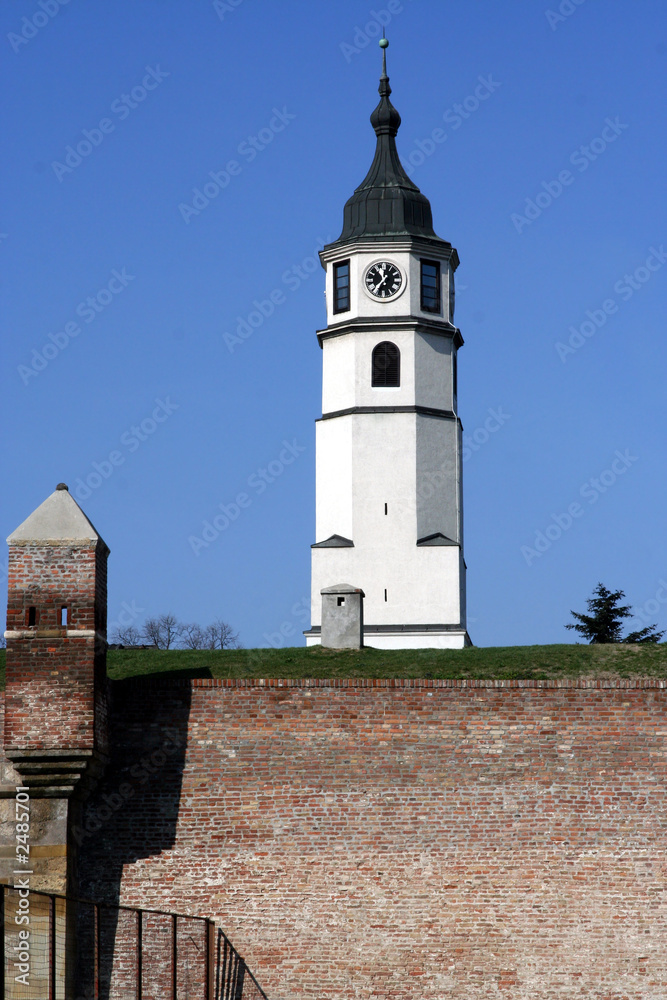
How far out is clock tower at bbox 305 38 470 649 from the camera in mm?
38281

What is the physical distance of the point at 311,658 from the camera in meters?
23.7

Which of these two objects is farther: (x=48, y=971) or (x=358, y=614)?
(x=358, y=614)

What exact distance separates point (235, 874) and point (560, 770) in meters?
4.50

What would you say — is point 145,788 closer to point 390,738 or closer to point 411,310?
point 390,738

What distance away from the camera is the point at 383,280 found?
39.7 meters

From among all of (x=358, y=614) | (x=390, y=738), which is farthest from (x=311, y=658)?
(x=390, y=738)

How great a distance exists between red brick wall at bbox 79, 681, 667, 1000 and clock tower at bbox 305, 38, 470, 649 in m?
18.2

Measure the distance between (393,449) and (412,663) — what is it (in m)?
16.6

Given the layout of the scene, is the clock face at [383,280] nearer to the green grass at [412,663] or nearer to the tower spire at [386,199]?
the tower spire at [386,199]

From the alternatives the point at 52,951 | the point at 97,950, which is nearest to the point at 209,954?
the point at 97,950

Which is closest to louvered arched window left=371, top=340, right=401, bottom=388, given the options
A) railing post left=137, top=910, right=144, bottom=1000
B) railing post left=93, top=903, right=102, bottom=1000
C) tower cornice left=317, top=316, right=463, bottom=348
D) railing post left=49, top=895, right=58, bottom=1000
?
tower cornice left=317, top=316, right=463, bottom=348

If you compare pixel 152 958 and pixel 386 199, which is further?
pixel 386 199

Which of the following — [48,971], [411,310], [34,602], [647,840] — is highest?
[411,310]

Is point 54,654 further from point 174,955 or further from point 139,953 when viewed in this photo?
point 174,955
